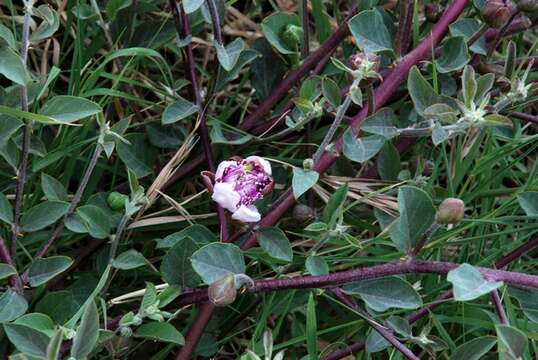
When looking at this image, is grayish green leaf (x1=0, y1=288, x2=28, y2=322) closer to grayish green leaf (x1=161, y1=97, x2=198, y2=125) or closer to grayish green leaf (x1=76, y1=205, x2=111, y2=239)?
grayish green leaf (x1=76, y1=205, x2=111, y2=239)

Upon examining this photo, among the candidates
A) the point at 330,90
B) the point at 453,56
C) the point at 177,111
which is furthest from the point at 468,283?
the point at 177,111

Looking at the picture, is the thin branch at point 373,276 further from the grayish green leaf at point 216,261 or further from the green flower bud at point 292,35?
the green flower bud at point 292,35

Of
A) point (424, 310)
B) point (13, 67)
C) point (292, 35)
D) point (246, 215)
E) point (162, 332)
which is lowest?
point (424, 310)

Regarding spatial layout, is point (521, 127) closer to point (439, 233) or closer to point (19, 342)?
point (439, 233)

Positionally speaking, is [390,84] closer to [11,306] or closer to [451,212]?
[451,212]

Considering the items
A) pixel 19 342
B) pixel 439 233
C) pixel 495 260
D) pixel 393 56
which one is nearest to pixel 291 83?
pixel 393 56

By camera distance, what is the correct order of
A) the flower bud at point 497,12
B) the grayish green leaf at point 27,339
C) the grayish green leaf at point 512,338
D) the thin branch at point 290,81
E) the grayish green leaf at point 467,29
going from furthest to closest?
the thin branch at point 290,81 < the grayish green leaf at point 467,29 < the flower bud at point 497,12 < the grayish green leaf at point 27,339 < the grayish green leaf at point 512,338

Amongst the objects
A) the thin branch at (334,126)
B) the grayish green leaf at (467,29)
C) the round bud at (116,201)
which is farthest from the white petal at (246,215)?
the grayish green leaf at (467,29)
